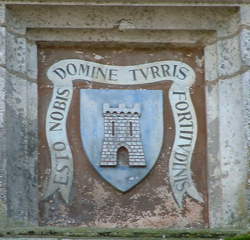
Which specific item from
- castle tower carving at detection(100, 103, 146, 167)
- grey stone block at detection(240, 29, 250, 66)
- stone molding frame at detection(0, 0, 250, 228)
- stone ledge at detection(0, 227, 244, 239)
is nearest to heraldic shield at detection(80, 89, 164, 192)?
castle tower carving at detection(100, 103, 146, 167)

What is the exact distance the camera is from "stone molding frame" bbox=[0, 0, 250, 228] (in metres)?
8.77

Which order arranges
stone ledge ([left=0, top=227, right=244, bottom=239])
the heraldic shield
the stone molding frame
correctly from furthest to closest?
the heraldic shield → the stone molding frame → stone ledge ([left=0, top=227, right=244, bottom=239])

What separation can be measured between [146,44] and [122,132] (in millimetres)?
577

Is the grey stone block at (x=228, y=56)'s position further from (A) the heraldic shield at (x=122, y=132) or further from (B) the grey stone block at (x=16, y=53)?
(B) the grey stone block at (x=16, y=53)

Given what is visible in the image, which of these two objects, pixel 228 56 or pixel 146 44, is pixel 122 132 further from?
pixel 228 56

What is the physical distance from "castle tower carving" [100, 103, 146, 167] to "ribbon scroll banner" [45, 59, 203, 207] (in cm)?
19

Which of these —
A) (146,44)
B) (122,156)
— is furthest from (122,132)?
(146,44)

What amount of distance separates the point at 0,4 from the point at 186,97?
3.91 feet

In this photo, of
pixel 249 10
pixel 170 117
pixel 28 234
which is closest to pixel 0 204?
pixel 28 234

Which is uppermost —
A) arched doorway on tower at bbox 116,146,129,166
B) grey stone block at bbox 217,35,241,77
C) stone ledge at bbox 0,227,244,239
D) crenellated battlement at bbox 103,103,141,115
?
grey stone block at bbox 217,35,241,77

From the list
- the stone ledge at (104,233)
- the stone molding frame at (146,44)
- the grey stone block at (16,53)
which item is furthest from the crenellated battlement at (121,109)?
the stone ledge at (104,233)

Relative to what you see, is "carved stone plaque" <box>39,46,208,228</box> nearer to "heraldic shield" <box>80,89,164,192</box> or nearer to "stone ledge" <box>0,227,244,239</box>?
"heraldic shield" <box>80,89,164,192</box>

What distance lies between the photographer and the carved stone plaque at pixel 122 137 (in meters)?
8.85

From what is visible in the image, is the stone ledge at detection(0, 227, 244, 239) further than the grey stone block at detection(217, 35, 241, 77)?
No
